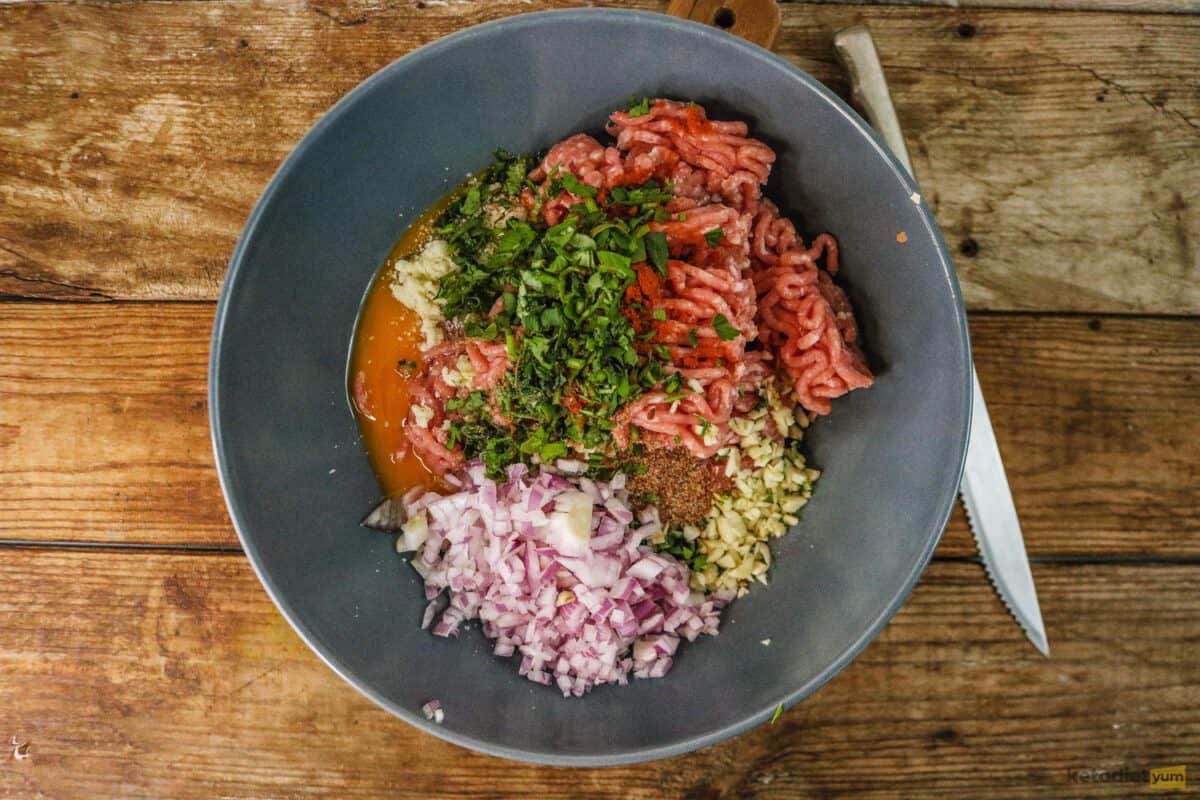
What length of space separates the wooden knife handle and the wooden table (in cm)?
29

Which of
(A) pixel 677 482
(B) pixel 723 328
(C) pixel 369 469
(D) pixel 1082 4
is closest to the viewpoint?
(B) pixel 723 328

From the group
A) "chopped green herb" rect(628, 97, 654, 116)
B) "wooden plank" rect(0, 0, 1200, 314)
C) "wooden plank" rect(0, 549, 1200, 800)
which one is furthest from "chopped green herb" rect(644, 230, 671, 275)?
"wooden plank" rect(0, 549, 1200, 800)

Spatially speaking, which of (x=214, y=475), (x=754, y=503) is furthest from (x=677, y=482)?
(x=214, y=475)

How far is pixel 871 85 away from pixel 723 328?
93 centimetres

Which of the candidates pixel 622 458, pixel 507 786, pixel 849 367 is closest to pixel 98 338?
pixel 622 458

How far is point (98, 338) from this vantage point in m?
2.43

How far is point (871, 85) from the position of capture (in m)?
2.24

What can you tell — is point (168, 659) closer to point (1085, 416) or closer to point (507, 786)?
point (507, 786)

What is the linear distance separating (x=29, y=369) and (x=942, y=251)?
8.82 ft

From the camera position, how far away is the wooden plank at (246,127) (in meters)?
2.41

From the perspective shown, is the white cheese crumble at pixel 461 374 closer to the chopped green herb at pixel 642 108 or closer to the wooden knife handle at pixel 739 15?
the chopped green herb at pixel 642 108

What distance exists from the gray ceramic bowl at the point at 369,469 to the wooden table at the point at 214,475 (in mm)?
390

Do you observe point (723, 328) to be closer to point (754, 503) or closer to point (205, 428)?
point (754, 503)

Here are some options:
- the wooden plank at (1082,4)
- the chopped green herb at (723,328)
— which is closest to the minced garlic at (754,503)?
the chopped green herb at (723,328)
